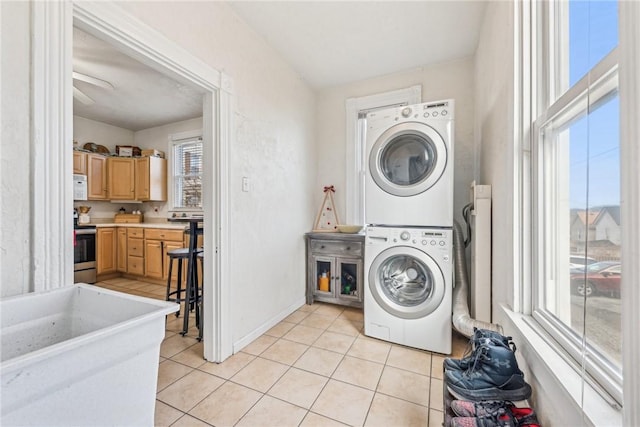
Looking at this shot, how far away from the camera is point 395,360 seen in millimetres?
1874

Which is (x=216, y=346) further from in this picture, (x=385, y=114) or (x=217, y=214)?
(x=385, y=114)

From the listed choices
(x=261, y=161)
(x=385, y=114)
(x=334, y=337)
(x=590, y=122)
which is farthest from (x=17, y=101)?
(x=334, y=337)

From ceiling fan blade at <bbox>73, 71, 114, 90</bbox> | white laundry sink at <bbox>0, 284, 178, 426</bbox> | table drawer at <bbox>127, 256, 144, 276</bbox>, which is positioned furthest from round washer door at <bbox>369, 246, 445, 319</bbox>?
table drawer at <bbox>127, 256, 144, 276</bbox>

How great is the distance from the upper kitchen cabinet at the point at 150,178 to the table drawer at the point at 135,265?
99 cm

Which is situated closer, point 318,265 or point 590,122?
point 590,122

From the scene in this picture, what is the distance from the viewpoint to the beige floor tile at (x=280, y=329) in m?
2.27

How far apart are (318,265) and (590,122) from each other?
251 cm

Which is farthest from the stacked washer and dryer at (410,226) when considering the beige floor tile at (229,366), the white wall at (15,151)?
the white wall at (15,151)

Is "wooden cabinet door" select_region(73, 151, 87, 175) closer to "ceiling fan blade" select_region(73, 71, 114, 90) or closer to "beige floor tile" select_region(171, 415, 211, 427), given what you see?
"ceiling fan blade" select_region(73, 71, 114, 90)

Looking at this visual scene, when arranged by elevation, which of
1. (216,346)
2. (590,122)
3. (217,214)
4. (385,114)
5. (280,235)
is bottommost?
(216,346)

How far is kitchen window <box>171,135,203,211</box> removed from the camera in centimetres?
427

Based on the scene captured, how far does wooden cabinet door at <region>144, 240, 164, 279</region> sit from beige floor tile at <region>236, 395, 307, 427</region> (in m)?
3.02

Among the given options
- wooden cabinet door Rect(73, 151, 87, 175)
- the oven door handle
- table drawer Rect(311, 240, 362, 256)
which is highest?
wooden cabinet door Rect(73, 151, 87, 175)

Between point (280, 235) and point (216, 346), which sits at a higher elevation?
point (280, 235)
